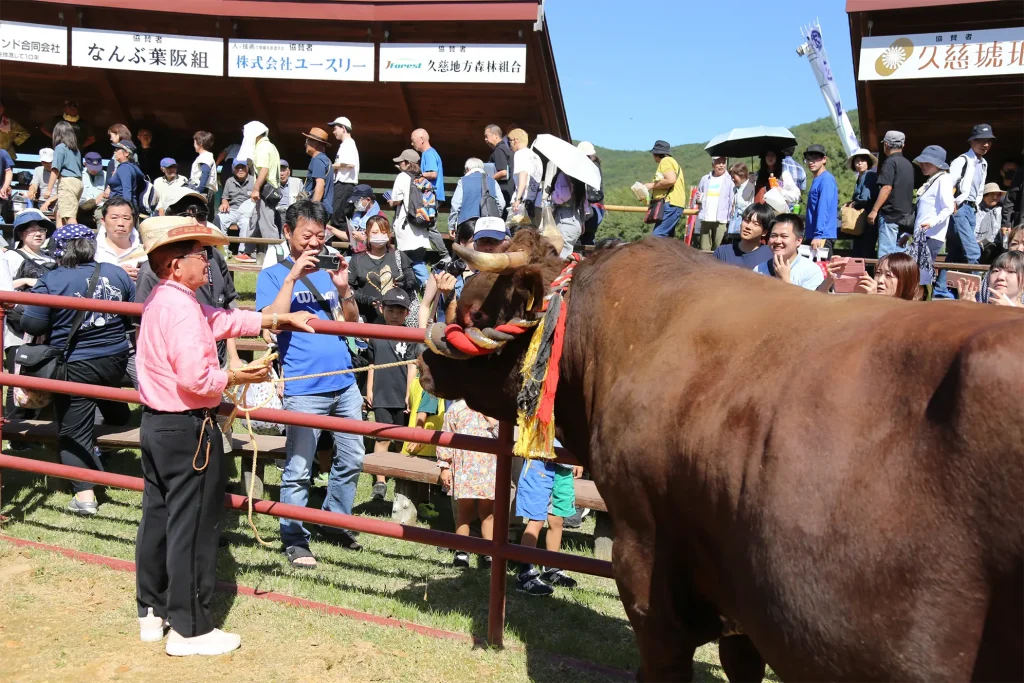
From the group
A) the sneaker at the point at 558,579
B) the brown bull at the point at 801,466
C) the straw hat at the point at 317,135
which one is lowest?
the sneaker at the point at 558,579

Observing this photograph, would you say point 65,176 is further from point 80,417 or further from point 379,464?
point 379,464

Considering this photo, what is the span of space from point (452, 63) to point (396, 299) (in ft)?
19.9

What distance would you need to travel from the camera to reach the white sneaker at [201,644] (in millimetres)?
4445

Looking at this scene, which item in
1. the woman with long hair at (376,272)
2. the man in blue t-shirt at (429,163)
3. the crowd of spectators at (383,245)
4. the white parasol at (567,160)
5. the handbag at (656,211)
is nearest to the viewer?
the crowd of spectators at (383,245)

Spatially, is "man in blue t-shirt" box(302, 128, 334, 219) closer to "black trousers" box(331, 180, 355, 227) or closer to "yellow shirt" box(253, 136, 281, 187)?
"black trousers" box(331, 180, 355, 227)

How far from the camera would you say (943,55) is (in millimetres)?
10617

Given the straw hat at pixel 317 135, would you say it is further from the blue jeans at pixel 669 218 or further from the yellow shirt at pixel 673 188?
the blue jeans at pixel 669 218

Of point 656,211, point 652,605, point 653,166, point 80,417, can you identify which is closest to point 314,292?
point 80,417

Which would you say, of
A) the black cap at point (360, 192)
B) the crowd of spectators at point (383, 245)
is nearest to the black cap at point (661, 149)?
the crowd of spectators at point (383, 245)

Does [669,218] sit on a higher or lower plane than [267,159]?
lower

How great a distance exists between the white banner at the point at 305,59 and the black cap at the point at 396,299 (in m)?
6.38

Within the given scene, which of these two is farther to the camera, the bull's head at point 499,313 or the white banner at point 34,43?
the white banner at point 34,43

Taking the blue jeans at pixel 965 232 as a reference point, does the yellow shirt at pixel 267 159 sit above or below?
above

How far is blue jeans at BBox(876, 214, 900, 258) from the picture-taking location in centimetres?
1027
